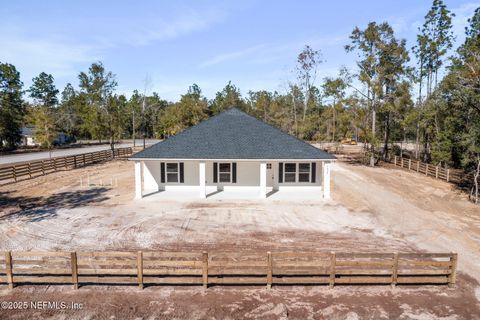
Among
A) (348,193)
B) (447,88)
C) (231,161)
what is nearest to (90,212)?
(231,161)

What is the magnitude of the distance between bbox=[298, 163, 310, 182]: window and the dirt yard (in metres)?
2.22

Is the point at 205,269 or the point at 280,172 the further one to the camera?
the point at 280,172

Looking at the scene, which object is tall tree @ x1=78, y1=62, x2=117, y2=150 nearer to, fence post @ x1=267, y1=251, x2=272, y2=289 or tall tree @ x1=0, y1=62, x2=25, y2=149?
tall tree @ x1=0, y1=62, x2=25, y2=149

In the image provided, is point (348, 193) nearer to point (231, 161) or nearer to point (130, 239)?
point (231, 161)

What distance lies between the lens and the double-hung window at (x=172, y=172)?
2056 cm

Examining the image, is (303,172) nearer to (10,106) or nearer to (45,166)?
(45,166)

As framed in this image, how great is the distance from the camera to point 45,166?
27203mm

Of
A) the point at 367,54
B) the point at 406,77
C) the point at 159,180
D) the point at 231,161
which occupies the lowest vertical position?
the point at 159,180

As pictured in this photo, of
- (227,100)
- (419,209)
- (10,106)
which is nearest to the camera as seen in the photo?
(419,209)

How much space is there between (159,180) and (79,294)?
12474mm

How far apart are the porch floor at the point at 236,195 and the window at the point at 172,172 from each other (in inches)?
32.5

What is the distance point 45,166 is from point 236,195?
18433 mm

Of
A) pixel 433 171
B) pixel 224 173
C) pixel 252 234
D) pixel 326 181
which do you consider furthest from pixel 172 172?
pixel 433 171

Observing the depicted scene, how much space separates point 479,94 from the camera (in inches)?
767
